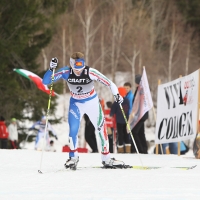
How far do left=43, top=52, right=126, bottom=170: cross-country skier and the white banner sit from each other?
124 inches

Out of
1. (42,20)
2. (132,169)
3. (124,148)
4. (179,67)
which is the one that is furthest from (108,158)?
(179,67)

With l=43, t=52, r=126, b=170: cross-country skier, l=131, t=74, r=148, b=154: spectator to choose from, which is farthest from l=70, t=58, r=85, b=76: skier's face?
l=131, t=74, r=148, b=154: spectator

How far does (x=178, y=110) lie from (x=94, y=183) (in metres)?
6.02

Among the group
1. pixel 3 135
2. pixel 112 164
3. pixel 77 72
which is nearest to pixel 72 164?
pixel 112 164

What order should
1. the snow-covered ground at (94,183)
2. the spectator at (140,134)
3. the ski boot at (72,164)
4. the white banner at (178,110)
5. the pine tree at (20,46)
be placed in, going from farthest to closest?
the pine tree at (20,46) < the spectator at (140,134) < the white banner at (178,110) < the ski boot at (72,164) < the snow-covered ground at (94,183)

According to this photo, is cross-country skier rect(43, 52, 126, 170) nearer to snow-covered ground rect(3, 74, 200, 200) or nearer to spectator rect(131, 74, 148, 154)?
snow-covered ground rect(3, 74, 200, 200)

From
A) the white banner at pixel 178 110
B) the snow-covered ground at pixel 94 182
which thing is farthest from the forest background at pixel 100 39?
the snow-covered ground at pixel 94 182

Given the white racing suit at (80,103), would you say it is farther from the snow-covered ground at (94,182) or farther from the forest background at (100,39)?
the forest background at (100,39)

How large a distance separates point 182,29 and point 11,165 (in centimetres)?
4473

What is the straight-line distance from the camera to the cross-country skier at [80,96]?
9075mm

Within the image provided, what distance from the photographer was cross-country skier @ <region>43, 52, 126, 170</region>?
907cm

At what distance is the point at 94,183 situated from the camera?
283 inches

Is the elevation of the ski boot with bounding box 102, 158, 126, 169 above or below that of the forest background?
below

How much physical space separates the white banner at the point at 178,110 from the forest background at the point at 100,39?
895cm
